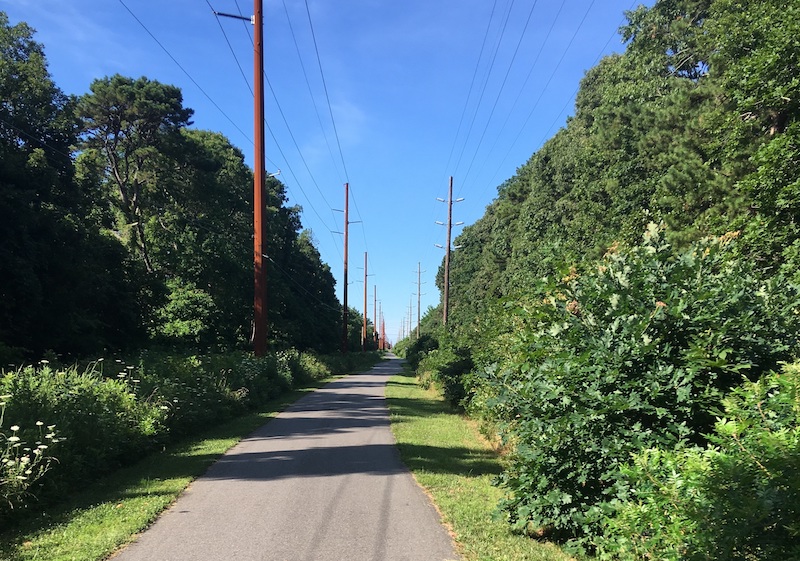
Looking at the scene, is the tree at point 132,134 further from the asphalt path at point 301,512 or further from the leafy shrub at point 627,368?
the leafy shrub at point 627,368

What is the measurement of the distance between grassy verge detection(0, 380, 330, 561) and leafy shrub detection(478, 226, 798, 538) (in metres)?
3.79

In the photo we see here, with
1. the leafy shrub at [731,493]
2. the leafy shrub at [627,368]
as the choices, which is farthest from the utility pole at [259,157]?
the leafy shrub at [731,493]

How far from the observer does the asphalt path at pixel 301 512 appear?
4.49 meters

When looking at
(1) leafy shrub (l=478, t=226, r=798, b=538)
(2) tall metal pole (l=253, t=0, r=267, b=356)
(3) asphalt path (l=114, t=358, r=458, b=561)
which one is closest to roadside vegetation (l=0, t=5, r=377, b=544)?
(3) asphalt path (l=114, t=358, r=458, b=561)

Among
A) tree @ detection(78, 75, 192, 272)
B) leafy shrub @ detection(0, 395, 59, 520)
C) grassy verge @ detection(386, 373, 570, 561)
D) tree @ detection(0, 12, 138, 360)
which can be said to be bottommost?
grassy verge @ detection(386, 373, 570, 561)

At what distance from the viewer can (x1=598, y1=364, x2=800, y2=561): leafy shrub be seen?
107 inches

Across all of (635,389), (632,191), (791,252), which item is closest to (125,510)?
(635,389)

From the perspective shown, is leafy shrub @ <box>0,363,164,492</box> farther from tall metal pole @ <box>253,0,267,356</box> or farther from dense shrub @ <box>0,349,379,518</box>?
tall metal pole @ <box>253,0,267,356</box>

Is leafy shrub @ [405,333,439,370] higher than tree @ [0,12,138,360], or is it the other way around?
tree @ [0,12,138,360]

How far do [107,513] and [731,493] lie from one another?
583cm

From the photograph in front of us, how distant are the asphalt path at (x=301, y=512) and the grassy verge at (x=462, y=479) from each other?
0.76 ft

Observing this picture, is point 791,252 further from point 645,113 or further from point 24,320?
point 24,320

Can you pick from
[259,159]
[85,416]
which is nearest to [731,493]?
[85,416]

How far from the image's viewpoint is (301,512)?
5.55 meters
